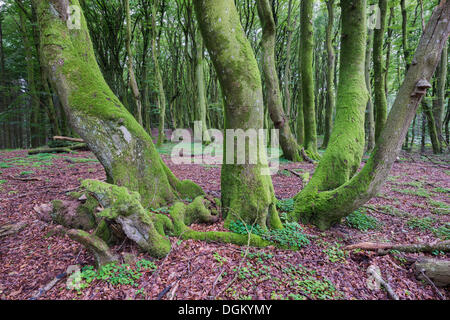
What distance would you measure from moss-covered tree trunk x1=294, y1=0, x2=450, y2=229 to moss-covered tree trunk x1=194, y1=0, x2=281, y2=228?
3.08 feet

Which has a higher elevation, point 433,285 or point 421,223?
point 421,223

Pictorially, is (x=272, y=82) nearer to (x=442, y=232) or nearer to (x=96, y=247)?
(x=442, y=232)

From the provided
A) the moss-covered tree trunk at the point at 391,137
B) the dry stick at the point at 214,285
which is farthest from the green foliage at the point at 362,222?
the dry stick at the point at 214,285

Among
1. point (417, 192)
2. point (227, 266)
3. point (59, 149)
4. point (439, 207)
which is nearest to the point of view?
point (227, 266)

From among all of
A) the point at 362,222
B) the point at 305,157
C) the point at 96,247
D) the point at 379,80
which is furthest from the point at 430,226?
the point at 379,80

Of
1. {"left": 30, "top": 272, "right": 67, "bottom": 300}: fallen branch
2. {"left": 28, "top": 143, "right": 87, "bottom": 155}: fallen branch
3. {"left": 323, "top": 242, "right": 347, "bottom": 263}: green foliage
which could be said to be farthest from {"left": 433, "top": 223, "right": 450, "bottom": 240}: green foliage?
{"left": 28, "top": 143, "right": 87, "bottom": 155}: fallen branch

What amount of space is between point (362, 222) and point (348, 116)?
A: 1969 mm

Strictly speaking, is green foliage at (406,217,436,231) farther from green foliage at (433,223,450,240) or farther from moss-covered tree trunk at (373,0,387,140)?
moss-covered tree trunk at (373,0,387,140)

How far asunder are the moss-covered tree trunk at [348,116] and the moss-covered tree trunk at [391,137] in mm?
150

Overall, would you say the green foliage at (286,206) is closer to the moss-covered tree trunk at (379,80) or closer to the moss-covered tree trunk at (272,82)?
the moss-covered tree trunk at (272,82)

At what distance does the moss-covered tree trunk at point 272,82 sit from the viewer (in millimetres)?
6784

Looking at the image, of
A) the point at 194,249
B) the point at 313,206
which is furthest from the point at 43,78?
the point at 313,206

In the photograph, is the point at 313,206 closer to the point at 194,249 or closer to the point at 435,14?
the point at 194,249

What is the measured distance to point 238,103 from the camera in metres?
2.99
